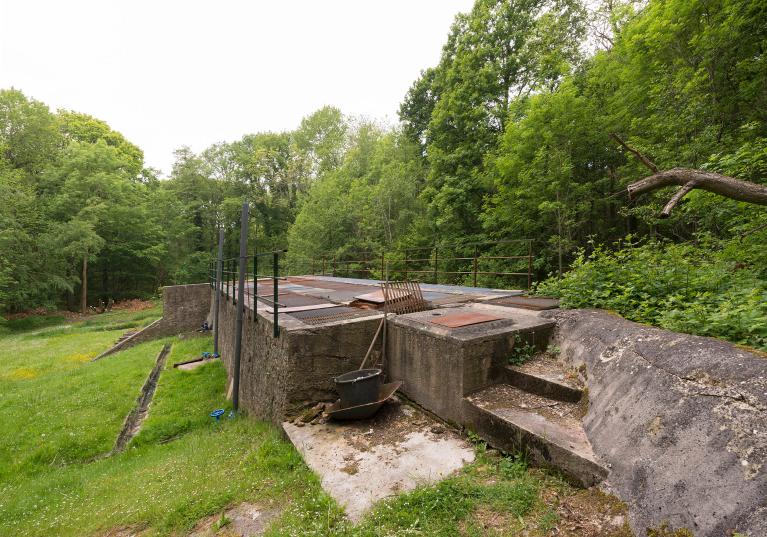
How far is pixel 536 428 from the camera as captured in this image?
8.84ft

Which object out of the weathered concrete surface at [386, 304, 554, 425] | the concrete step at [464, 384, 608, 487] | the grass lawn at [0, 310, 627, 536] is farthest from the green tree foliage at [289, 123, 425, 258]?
the concrete step at [464, 384, 608, 487]

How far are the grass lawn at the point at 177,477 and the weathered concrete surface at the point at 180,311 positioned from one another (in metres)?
5.29

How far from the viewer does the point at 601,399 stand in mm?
2715

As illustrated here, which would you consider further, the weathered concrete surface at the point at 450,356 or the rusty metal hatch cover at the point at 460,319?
the rusty metal hatch cover at the point at 460,319

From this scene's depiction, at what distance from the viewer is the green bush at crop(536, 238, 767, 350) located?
2.73 m

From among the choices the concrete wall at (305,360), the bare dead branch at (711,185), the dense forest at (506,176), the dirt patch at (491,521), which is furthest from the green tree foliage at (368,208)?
the dirt patch at (491,521)

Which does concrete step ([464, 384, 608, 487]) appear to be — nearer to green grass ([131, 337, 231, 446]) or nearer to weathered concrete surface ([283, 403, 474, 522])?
weathered concrete surface ([283, 403, 474, 522])

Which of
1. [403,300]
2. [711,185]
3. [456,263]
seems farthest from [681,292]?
[456,263]

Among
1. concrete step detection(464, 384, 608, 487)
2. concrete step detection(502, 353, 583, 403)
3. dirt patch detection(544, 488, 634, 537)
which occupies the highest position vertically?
concrete step detection(502, 353, 583, 403)

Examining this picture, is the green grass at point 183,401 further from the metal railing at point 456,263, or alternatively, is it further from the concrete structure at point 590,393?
the metal railing at point 456,263

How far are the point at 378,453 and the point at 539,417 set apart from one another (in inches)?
58.0

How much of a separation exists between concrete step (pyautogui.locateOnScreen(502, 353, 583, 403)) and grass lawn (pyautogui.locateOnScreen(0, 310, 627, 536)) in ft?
2.79

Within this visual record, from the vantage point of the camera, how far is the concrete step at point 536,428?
234cm

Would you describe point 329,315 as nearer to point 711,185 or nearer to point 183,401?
point 711,185
